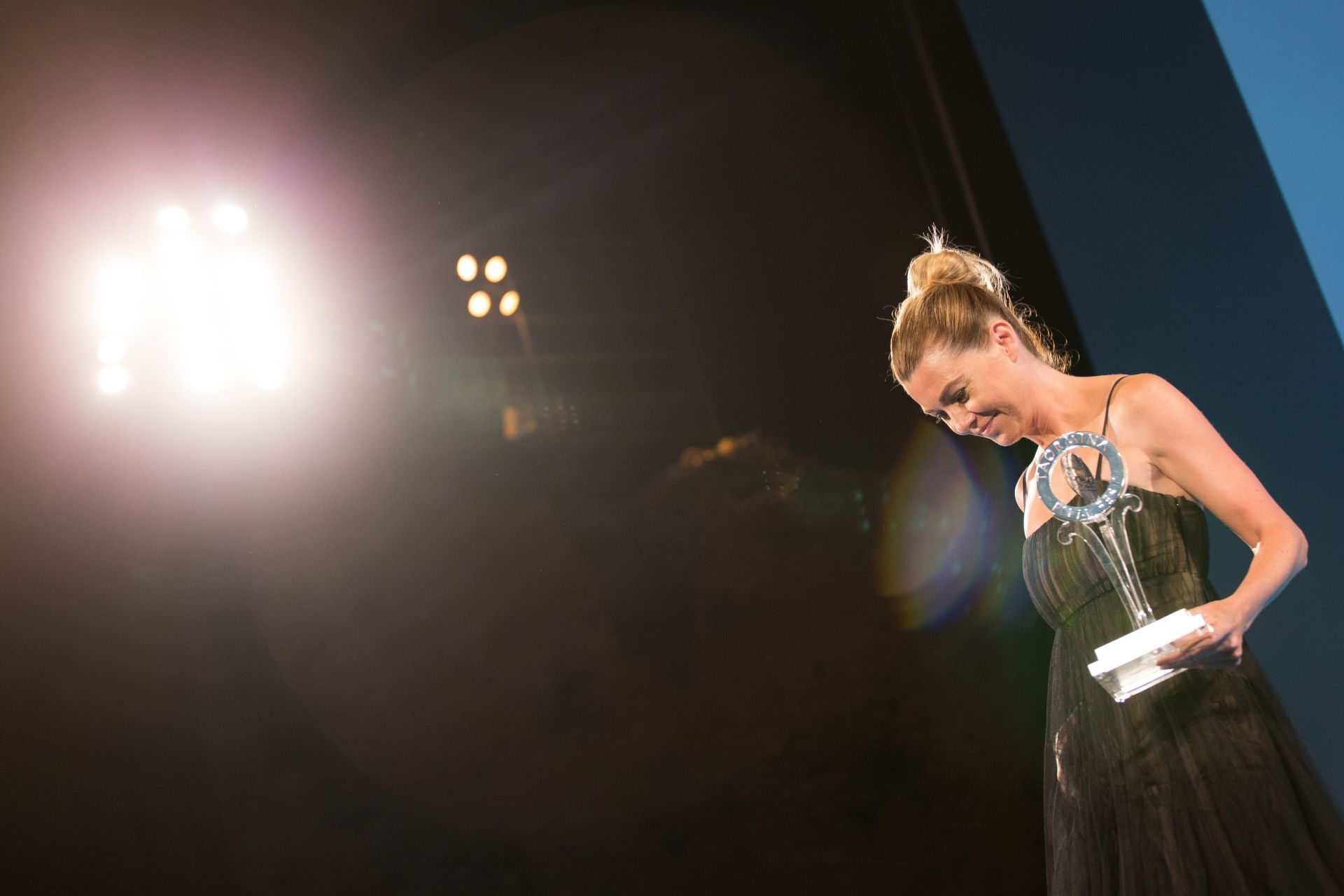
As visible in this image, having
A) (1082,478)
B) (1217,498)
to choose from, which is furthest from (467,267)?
(1217,498)

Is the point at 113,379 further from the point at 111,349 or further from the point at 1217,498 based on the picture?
the point at 1217,498

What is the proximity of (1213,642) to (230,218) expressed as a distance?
2196mm

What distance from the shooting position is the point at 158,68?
2.14m

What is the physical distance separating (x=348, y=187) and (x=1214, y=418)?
6.53 ft

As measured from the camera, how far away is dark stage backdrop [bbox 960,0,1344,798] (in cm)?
144

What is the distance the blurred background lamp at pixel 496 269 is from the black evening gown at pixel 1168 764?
1.73 m

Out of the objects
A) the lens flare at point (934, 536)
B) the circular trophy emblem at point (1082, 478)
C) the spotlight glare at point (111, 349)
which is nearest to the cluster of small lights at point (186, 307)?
the spotlight glare at point (111, 349)

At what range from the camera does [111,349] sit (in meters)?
2.19

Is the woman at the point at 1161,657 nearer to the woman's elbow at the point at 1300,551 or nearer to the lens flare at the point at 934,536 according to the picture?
the woman's elbow at the point at 1300,551

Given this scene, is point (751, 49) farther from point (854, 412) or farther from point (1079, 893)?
A: point (1079, 893)

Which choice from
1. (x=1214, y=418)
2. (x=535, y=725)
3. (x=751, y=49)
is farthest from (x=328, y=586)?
(x=1214, y=418)

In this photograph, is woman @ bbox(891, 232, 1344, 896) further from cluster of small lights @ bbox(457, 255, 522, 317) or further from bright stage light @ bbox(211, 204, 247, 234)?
bright stage light @ bbox(211, 204, 247, 234)

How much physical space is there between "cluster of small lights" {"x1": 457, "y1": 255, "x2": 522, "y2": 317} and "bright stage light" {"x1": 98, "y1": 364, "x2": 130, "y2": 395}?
812 millimetres

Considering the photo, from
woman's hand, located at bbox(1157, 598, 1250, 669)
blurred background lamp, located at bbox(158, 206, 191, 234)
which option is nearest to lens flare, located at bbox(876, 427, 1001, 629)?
woman's hand, located at bbox(1157, 598, 1250, 669)
